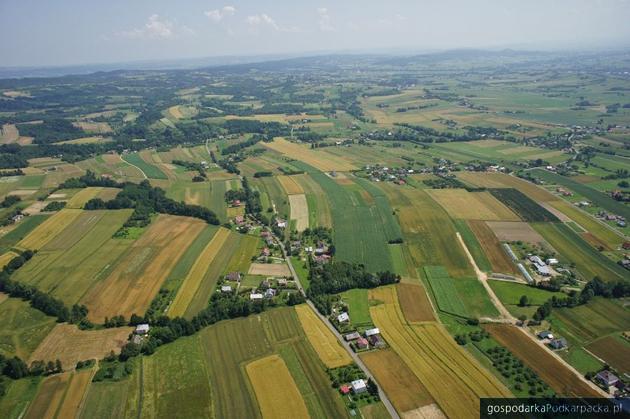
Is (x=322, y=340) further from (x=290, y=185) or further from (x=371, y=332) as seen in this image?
(x=290, y=185)

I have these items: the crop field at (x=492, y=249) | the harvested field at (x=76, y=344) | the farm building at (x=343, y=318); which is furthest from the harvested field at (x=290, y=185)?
the harvested field at (x=76, y=344)

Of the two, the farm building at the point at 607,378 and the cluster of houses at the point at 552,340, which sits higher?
the cluster of houses at the point at 552,340

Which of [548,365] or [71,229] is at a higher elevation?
[71,229]

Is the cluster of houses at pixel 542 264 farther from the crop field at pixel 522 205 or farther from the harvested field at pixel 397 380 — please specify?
the harvested field at pixel 397 380

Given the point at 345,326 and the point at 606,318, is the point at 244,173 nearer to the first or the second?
the point at 345,326

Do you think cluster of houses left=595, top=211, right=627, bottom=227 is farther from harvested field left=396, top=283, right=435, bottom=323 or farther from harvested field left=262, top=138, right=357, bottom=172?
harvested field left=262, top=138, right=357, bottom=172

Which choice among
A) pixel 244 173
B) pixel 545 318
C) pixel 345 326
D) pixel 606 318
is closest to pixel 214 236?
pixel 345 326
